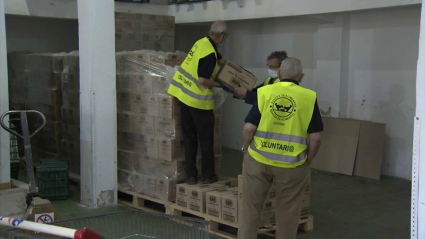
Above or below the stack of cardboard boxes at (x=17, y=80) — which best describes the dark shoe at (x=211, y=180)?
below

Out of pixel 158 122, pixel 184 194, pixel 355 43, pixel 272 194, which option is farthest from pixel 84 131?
pixel 355 43

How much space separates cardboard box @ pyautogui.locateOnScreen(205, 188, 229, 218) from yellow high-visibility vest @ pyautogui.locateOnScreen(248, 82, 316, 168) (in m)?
1.33

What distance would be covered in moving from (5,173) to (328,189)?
4252 mm

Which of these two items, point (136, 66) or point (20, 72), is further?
point (20, 72)

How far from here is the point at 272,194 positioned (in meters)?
4.94

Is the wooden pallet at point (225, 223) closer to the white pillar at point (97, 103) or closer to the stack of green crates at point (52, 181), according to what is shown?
the white pillar at point (97, 103)

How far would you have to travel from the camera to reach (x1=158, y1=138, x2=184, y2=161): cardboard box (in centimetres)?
565

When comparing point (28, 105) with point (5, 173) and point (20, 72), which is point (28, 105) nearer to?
point (20, 72)

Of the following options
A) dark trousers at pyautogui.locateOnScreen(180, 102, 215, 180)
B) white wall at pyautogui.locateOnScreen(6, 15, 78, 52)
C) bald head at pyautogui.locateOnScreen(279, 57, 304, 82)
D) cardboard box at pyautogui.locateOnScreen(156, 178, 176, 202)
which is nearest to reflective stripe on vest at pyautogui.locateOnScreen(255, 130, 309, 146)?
bald head at pyautogui.locateOnScreen(279, 57, 304, 82)

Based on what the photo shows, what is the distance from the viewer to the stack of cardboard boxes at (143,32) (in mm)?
8711

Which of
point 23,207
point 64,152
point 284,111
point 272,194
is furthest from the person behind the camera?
point 64,152

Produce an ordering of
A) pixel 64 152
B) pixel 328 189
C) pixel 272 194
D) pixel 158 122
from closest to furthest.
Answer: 1. pixel 272 194
2. pixel 158 122
3. pixel 328 189
4. pixel 64 152

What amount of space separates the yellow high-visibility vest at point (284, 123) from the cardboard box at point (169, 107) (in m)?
1.98

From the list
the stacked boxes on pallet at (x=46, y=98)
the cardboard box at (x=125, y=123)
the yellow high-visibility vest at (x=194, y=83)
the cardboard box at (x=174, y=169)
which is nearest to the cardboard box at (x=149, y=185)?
the cardboard box at (x=174, y=169)
